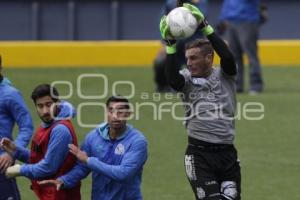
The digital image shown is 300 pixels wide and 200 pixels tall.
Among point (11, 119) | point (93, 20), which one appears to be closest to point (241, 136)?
point (11, 119)

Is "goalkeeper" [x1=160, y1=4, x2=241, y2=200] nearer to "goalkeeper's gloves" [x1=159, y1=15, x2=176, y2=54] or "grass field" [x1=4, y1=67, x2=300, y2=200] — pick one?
"goalkeeper's gloves" [x1=159, y1=15, x2=176, y2=54]

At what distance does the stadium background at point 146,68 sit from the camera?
503 inches

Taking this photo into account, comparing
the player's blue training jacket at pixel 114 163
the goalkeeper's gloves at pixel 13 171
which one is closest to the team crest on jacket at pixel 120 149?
the player's blue training jacket at pixel 114 163

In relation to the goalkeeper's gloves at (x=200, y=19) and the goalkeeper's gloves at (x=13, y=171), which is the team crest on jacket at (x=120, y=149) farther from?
the goalkeeper's gloves at (x=200, y=19)

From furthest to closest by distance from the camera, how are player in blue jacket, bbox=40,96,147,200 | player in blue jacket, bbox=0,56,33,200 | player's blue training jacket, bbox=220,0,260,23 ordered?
1. player's blue training jacket, bbox=220,0,260,23
2. player in blue jacket, bbox=0,56,33,200
3. player in blue jacket, bbox=40,96,147,200

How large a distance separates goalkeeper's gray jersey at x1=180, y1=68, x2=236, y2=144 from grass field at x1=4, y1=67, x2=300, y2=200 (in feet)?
9.49

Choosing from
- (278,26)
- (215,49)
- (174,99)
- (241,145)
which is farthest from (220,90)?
(278,26)

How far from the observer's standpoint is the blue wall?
2564 cm

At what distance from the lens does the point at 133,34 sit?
25953 millimetres

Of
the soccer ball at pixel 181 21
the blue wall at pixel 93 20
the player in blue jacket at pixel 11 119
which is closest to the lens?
the soccer ball at pixel 181 21

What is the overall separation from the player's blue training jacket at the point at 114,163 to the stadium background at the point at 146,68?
107 inches

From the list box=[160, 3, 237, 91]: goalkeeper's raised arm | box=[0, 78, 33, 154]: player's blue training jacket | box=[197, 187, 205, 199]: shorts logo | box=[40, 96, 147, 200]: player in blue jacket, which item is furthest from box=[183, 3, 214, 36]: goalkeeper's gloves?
box=[0, 78, 33, 154]: player's blue training jacket

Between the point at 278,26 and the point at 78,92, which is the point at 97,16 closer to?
the point at 278,26

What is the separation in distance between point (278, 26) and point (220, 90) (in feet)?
55.8
